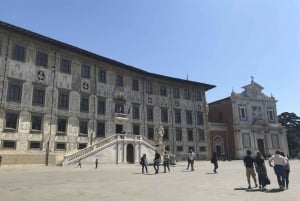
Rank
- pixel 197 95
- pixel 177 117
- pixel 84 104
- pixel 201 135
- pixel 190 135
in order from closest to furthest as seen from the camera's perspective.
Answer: pixel 84 104
pixel 177 117
pixel 190 135
pixel 201 135
pixel 197 95

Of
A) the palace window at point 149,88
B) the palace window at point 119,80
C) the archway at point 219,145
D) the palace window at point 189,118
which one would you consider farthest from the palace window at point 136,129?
A: the archway at point 219,145

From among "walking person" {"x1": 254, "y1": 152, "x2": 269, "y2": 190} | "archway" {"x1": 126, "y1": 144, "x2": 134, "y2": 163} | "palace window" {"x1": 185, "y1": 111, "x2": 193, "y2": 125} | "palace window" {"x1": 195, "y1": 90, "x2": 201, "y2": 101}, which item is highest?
"palace window" {"x1": 195, "y1": 90, "x2": 201, "y2": 101}

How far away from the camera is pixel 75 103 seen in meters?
31.6

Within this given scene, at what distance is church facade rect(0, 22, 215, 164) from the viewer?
27.0 meters

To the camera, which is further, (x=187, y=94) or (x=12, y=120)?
(x=187, y=94)

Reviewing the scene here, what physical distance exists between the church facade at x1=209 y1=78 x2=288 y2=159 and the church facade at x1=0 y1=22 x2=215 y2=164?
24.2ft

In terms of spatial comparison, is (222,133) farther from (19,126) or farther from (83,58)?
(19,126)

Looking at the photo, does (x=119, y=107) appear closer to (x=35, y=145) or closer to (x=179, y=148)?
(x=179, y=148)

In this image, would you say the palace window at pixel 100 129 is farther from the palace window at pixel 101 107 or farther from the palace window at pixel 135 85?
the palace window at pixel 135 85

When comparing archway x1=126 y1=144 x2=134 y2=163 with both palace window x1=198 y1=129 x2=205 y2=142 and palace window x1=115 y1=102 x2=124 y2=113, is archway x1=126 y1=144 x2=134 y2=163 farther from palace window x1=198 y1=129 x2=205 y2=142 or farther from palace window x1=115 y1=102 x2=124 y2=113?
palace window x1=198 y1=129 x2=205 y2=142

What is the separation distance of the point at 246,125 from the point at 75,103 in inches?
1237

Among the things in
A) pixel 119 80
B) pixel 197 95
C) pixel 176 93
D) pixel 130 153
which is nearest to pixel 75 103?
pixel 119 80

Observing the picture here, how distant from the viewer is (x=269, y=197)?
870 cm

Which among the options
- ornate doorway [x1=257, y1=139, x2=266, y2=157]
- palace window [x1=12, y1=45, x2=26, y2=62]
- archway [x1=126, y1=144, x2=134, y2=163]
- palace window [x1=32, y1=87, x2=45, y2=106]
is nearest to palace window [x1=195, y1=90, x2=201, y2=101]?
ornate doorway [x1=257, y1=139, x2=266, y2=157]
